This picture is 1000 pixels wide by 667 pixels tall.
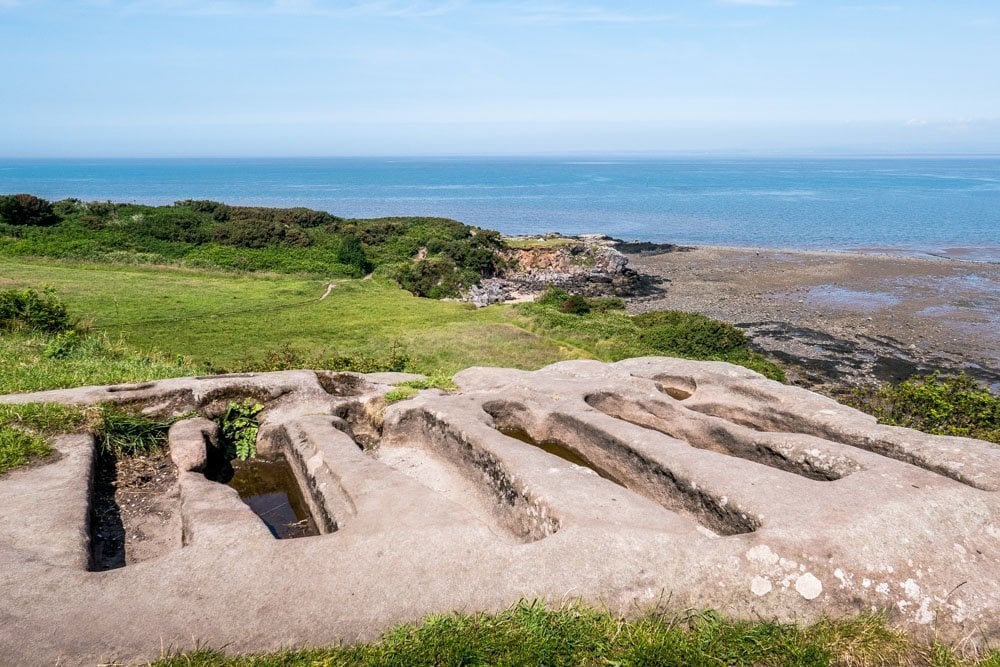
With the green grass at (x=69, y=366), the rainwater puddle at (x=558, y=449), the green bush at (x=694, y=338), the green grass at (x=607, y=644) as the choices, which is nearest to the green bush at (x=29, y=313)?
the green grass at (x=69, y=366)

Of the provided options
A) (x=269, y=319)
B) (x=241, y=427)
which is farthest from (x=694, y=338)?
(x=241, y=427)

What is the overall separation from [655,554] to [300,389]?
8.54 m

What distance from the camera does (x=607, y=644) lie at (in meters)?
5.86

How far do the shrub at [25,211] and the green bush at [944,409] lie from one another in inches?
2267

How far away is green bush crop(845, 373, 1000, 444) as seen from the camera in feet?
45.4

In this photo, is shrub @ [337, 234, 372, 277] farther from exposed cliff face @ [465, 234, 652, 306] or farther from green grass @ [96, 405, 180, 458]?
green grass @ [96, 405, 180, 458]

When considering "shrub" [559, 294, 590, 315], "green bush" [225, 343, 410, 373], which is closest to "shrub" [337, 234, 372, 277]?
"shrub" [559, 294, 590, 315]

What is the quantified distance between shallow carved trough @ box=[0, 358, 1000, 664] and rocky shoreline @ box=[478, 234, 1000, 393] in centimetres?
2132

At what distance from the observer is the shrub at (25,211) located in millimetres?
49000

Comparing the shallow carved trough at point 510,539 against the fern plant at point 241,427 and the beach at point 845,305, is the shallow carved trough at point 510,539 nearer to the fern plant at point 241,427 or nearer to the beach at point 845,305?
the fern plant at point 241,427

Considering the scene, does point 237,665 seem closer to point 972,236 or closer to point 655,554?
point 655,554

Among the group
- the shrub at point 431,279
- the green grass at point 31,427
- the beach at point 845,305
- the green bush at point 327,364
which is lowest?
the beach at point 845,305

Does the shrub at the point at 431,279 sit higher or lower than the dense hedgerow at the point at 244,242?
lower

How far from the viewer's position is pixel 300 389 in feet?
43.4
